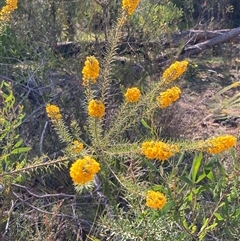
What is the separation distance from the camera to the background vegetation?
2213 mm

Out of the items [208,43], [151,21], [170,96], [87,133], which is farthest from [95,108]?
[208,43]

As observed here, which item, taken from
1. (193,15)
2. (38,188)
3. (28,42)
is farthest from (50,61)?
(193,15)

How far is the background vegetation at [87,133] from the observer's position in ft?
7.26

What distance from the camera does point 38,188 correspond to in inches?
116

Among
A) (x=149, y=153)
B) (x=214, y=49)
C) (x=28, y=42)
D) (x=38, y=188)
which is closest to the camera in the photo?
(x=149, y=153)

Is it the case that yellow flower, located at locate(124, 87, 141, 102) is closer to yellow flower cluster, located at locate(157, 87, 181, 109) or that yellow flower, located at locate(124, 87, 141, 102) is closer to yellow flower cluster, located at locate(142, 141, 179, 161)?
yellow flower cluster, located at locate(157, 87, 181, 109)

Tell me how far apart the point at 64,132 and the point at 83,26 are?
78.3 inches

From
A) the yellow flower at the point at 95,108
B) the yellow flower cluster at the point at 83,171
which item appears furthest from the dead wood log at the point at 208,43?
the yellow flower cluster at the point at 83,171

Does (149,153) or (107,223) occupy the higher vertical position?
(149,153)

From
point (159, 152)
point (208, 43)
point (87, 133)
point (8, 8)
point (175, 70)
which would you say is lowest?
point (208, 43)

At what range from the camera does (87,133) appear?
2434 millimetres

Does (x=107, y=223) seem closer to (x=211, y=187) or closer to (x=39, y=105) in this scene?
(x=211, y=187)

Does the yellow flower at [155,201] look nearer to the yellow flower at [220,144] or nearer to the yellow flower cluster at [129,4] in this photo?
the yellow flower at [220,144]

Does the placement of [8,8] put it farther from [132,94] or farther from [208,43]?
[208,43]
